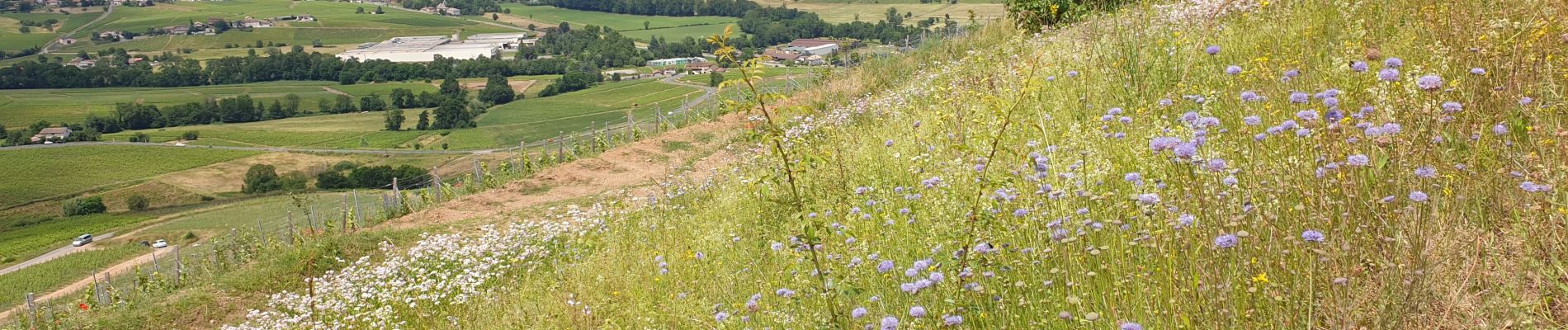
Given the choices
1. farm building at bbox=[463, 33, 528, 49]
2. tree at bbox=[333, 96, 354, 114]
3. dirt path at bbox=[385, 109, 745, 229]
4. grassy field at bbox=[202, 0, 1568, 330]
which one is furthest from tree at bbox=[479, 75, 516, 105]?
grassy field at bbox=[202, 0, 1568, 330]

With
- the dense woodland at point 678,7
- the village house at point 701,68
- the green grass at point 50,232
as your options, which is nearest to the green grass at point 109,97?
the village house at point 701,68

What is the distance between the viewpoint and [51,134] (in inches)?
4050

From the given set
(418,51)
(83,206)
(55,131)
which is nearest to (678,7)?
(418,51)

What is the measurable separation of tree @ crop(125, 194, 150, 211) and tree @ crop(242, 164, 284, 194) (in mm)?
7365

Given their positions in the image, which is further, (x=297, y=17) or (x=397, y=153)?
(x=297, y=17)

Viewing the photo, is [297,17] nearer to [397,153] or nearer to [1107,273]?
[397,153]

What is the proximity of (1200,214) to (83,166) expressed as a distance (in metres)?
114

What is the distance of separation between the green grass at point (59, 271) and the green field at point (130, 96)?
6023 cm

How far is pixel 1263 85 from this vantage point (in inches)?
177

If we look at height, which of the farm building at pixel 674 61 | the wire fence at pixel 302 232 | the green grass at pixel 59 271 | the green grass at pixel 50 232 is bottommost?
the green grass at pixel 50 232

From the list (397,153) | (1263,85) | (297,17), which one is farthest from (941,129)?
(297,17)

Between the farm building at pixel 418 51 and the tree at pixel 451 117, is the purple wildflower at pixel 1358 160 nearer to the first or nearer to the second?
the tree at pixel 451 117

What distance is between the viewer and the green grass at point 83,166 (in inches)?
3413

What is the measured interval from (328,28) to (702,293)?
184 m
